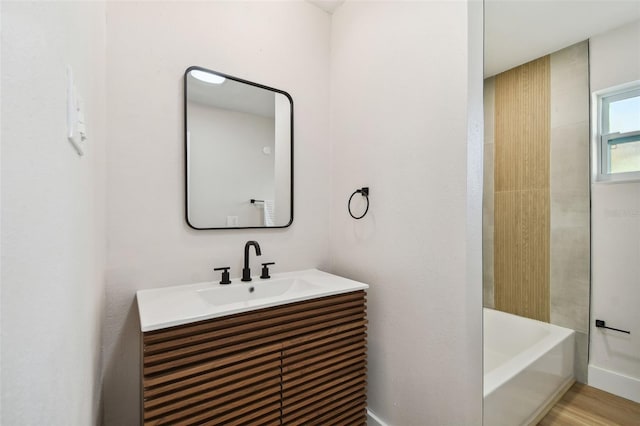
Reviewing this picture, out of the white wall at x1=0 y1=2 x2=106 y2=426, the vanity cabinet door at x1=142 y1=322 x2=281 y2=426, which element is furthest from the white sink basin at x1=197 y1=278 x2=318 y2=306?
the white wall at x1=0 y1=2 x2=106 y2=426

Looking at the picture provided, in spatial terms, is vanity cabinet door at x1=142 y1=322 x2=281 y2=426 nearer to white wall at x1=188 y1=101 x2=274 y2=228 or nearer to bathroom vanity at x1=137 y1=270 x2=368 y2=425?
bathroom vanity at x1=137 y1=270 x2=368 y2=425

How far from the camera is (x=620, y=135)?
1384 mm

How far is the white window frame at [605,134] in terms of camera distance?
4.27ft

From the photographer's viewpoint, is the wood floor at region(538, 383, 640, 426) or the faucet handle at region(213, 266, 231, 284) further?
the faucet handle at region(213, 266, 231, 284)

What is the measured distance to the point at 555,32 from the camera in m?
1.72

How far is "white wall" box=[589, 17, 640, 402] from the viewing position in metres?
1.28

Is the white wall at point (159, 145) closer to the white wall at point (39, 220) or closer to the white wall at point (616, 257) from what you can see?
the white wall at point (39, 220)

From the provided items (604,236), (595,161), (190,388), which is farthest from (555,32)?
(190,388)

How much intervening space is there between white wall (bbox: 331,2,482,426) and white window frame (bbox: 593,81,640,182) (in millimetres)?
690

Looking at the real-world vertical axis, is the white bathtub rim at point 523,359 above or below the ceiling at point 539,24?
below

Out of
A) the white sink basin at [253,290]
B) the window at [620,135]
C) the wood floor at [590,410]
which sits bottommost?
the wood floor at [590,410]

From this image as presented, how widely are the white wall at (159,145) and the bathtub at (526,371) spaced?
49.0 inches

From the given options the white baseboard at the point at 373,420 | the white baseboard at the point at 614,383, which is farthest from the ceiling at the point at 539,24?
the white baseboard at the point at 373,420

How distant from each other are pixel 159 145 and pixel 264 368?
118cm
